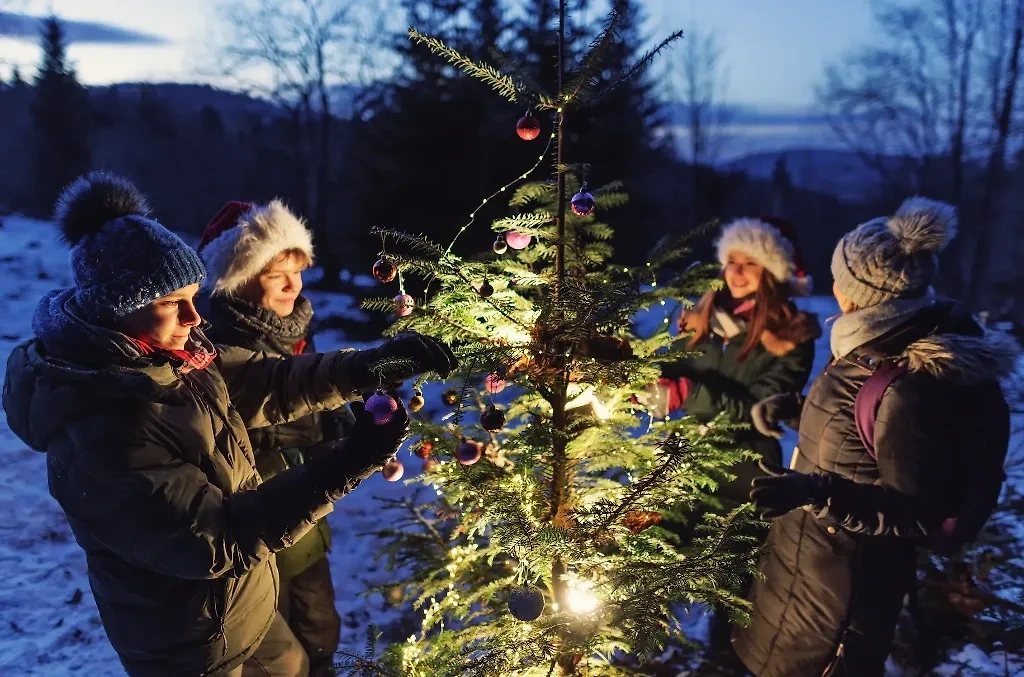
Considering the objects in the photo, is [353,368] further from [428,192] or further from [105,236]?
[428,192]

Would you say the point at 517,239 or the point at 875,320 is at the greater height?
the point at 517,239

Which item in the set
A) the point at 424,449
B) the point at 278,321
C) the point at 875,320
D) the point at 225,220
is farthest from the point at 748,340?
the point at 225,220

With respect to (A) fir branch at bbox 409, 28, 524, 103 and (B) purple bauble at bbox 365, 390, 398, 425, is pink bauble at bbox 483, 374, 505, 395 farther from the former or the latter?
(A) fir branch at bbox 409, 28, 524, 103

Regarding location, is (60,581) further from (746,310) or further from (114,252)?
(746,310)

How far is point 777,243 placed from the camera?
3.57 meters

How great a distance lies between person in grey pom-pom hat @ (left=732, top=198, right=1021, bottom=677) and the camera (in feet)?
7.13

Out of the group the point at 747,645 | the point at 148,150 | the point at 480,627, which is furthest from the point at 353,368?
the point at 148,150

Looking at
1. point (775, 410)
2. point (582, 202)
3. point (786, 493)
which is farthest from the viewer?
point (775, 410)

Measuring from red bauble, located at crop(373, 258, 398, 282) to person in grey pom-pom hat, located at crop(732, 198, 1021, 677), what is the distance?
5.06 ft

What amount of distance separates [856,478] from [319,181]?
17442 mm

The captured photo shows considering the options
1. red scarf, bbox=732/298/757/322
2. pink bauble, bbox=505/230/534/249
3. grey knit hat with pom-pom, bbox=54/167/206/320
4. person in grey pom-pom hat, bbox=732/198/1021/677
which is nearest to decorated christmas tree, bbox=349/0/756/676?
pink bauble, bbox=505/230/534/249

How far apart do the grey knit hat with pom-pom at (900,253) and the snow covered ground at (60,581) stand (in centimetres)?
267

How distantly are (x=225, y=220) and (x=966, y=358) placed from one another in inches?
133

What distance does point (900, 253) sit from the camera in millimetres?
2369
